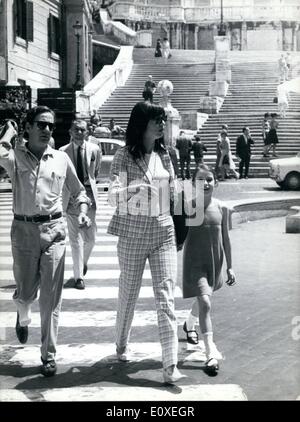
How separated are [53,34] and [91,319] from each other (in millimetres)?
30108

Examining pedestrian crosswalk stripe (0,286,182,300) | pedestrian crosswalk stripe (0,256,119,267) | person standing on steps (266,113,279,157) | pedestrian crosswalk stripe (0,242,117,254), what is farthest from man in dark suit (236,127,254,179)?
pedestrian crosswalk stripe (0,286,182,300)

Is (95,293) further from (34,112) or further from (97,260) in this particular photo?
(34,112)

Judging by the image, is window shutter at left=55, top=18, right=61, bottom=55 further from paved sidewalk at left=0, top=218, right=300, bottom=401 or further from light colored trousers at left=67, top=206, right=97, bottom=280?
paved sidewalk at left=0, top=218, right=300, bottom=401

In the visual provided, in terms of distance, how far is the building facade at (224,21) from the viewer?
200 feet

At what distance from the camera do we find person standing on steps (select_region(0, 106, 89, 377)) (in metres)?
5.42

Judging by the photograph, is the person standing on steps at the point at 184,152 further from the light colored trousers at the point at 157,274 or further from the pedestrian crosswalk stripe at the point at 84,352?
the light colored trousers at the point at 157,274

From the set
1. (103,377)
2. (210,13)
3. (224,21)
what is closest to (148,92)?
(103,377)

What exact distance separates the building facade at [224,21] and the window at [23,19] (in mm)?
29719

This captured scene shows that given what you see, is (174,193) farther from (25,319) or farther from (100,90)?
(100,90)

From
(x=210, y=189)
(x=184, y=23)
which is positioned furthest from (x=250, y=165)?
(x=184, y=23)

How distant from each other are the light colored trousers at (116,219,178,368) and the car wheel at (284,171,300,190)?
1515 cm

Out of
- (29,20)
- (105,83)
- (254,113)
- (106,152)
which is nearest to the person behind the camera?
(106,152)

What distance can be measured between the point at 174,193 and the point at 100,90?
30.2 metres

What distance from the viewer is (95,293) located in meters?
8.23
